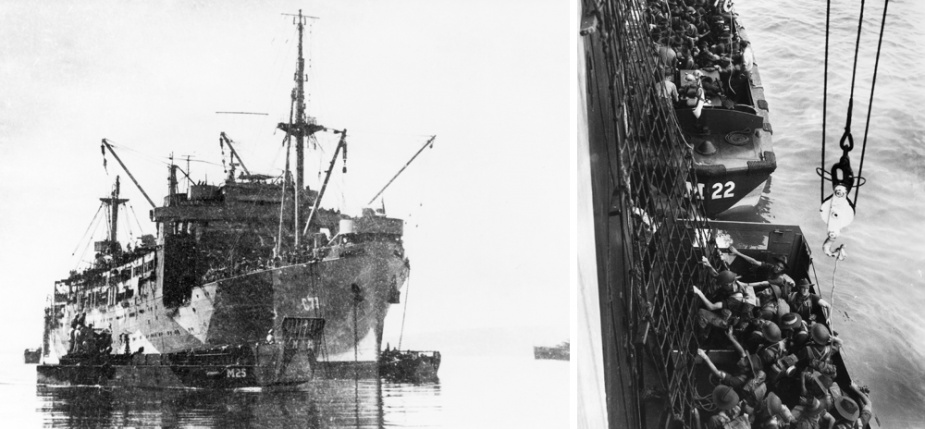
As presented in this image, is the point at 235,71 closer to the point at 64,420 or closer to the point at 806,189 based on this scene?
the point at 64,420

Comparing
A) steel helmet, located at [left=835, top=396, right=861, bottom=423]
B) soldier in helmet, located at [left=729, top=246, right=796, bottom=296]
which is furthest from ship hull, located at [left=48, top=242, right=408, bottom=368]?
steel helmet, located at [left=835, top=396, right=861, bottom=423]

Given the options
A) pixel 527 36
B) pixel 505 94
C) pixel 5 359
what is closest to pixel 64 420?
pixel 5 359

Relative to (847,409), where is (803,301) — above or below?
above

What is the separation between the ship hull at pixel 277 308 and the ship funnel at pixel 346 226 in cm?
7

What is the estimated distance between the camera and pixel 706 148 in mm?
3660

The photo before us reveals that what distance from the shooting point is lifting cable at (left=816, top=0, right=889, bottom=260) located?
357cm

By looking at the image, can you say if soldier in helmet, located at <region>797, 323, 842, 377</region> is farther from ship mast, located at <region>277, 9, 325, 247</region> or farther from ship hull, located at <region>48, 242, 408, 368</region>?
ship mast, located at <region>277, 9, 325, 247</region>

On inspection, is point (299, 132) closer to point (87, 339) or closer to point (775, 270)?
point (87, 339)

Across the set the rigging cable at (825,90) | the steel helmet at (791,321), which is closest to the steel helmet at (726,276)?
the steel helmet at (791,321)

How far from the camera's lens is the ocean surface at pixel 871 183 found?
11.6ft

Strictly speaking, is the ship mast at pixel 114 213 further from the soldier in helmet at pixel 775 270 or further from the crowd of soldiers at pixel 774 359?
the soldier in helmet at pixel 775 270

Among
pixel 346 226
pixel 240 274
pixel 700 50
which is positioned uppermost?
pixel 700 50

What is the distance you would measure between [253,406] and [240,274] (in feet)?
1.71

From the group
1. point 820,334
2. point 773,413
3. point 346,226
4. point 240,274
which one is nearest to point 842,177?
point 820,334
